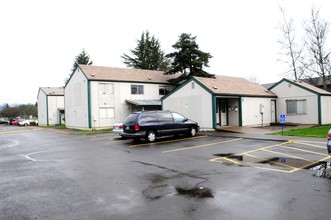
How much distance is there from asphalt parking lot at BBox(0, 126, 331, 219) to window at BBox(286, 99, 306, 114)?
44.6 ft

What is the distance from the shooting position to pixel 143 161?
30.7ft

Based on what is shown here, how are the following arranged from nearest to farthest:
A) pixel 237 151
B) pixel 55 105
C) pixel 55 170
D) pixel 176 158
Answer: pixel 55 170, pixel 176 158, pixel 237 151, pixel 55 105

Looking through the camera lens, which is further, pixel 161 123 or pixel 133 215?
pixel 161 123

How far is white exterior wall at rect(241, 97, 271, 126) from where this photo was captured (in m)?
21.7

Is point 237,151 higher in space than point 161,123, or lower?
lower

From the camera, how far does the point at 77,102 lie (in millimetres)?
31797

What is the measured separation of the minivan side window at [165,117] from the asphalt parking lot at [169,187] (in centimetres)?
508

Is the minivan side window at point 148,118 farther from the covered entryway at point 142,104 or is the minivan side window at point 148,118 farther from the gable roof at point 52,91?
the gable roof at point 52,91

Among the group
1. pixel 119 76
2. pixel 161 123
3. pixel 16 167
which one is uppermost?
pixel 119 76

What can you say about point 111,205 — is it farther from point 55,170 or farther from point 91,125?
point 91,125

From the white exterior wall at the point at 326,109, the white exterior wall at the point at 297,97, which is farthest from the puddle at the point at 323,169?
the white exterior wall at the point at 326,109

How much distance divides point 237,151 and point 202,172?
3.94m

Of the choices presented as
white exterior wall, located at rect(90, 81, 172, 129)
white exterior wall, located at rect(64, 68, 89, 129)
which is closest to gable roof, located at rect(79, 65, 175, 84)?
white exterior wall, located at rect(90, 81, 172, 129)

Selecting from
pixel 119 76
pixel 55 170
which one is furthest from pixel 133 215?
pixel 119 76
